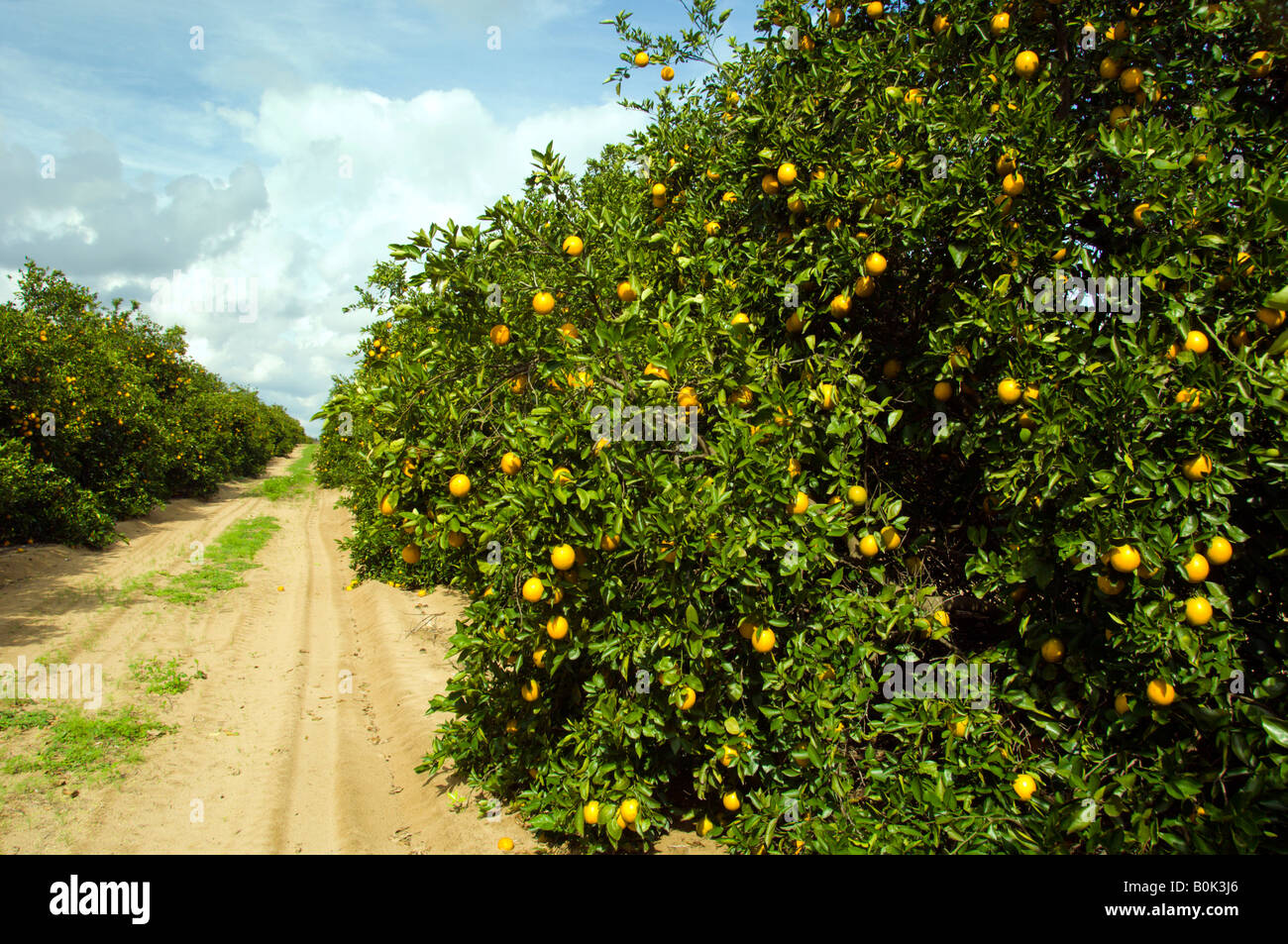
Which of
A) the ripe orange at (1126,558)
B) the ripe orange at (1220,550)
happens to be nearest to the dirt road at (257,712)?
the ripe orange at (1126,558)

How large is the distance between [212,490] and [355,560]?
1021 cm

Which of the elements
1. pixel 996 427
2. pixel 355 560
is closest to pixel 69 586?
pixel 355 560

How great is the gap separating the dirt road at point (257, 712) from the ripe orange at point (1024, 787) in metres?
2.32

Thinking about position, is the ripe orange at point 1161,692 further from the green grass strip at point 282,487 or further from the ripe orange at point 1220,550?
the green grass strip at point 282,487

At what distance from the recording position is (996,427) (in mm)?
3018

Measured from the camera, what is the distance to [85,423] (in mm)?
10633

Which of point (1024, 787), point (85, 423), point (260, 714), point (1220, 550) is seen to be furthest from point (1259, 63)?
point (85, 423)

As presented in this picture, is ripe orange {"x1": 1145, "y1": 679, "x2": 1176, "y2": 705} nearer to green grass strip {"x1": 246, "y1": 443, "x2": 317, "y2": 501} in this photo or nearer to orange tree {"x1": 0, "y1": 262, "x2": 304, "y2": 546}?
orange tree {"x1": 0, "y1": 262, "x2": 304, "y2": 546}

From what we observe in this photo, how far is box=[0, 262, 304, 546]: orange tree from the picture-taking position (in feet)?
30.5

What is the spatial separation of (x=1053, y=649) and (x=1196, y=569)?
0.67 metres

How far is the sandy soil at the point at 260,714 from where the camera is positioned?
352 centimetres

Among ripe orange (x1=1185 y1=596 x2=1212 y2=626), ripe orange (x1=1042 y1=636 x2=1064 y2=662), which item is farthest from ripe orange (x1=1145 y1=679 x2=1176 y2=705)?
ripe orange (x1=1042 y1=636 x2=1064 y2=662)

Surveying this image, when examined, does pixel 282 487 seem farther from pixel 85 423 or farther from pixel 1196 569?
pixel 1196 569
